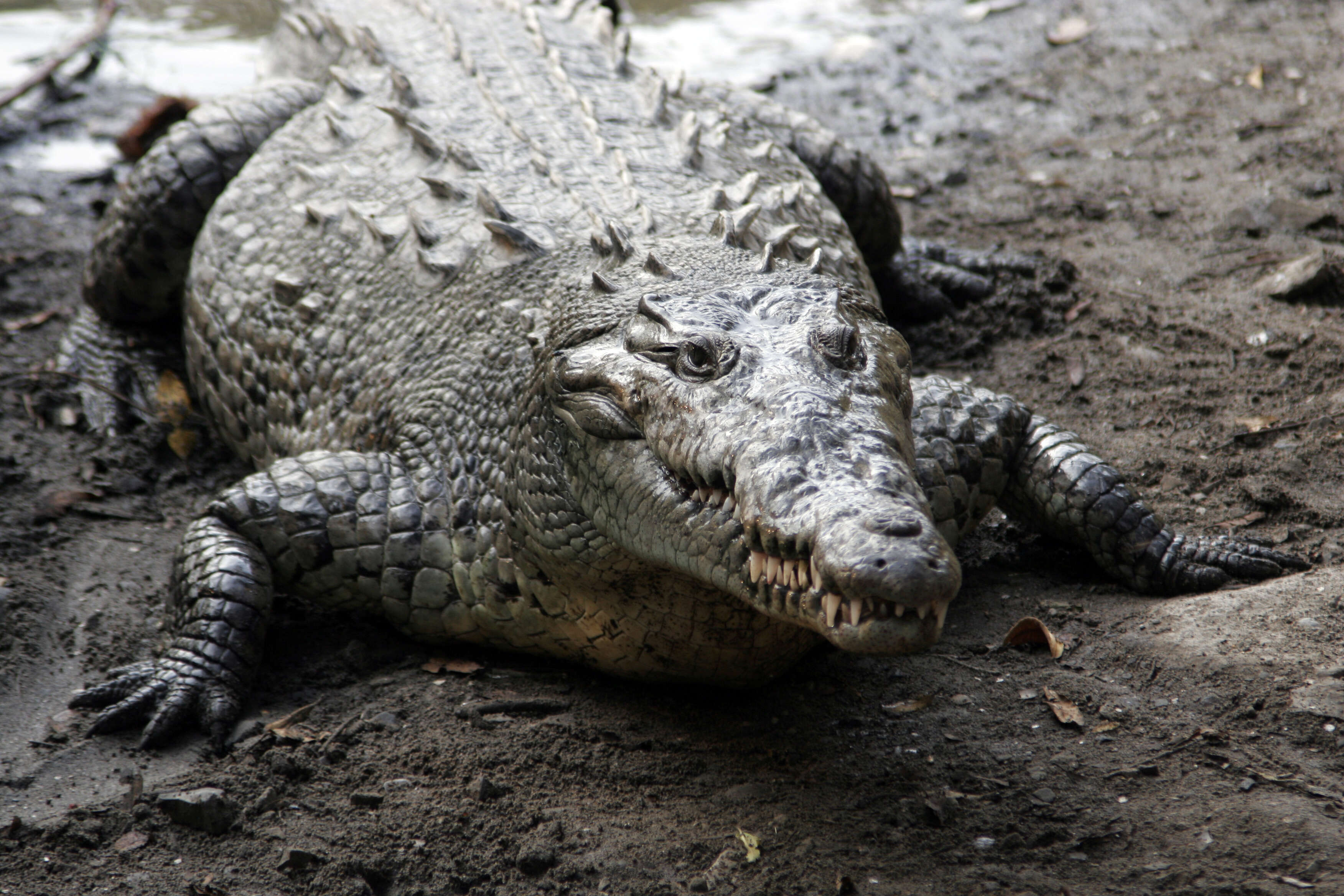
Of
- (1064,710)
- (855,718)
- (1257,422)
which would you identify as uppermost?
(1257,422)

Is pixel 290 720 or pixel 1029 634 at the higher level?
pixel 1029 634

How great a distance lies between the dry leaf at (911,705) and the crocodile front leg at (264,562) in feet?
4.55

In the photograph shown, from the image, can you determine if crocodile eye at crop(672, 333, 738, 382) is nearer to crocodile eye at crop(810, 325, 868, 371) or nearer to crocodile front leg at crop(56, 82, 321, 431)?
crocodile eye at crop(810, 325, 868, 371)

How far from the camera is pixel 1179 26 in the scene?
25.4ft

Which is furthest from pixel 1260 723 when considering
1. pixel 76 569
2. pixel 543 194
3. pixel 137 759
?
pixel 76 569

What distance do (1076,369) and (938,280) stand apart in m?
0.93

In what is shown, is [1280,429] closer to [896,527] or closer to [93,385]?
[896,527]

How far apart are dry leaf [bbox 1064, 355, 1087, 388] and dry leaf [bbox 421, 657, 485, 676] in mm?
2552

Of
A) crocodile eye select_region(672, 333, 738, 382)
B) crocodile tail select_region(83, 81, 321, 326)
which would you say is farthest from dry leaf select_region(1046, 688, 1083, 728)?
crocodile tail select_region(83, 81, 321, 326)

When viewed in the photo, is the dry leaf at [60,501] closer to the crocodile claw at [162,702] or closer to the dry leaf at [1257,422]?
the crocodile claw at [162,702]

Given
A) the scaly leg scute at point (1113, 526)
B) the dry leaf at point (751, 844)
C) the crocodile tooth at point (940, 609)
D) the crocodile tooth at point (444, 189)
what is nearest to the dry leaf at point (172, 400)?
the crocodile tooth at point (444, 189)

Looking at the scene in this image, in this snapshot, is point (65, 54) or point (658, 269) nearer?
point (658, 269)

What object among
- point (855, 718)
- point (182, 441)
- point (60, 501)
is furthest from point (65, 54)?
point (855, 718)

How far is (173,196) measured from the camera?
4516 millimetres
